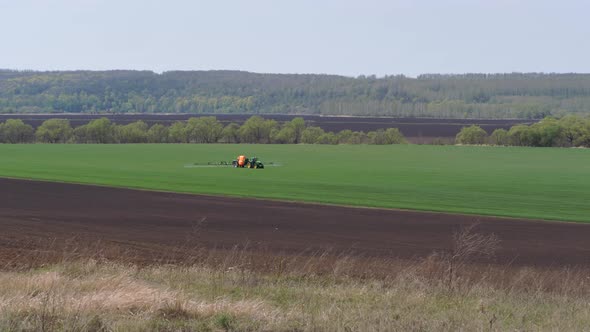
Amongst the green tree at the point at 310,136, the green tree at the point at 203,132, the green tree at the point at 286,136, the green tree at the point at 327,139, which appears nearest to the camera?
the green tree at the point at 327,139

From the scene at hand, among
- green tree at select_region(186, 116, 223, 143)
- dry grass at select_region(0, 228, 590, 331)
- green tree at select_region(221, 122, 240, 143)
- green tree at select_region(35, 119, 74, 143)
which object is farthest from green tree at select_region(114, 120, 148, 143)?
dry grass at select_region(0, 228, 590, 331)

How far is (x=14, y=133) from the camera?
402 ft

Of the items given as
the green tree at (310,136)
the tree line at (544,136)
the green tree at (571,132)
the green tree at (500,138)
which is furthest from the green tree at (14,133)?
the green tree at (571,132)

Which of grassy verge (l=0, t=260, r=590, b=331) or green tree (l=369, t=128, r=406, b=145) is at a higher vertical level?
grassy verge (l=0, t=260, r=590, b=331)

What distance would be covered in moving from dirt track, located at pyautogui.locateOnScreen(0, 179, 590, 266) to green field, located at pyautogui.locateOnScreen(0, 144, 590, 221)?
422 centimetres

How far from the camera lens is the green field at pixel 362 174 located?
45438mm

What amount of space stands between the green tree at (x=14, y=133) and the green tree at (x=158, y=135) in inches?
634

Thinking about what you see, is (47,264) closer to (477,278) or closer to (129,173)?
(477,278)

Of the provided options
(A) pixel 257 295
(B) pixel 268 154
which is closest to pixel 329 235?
(A) pixel 257 295

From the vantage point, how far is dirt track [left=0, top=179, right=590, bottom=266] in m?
28.1

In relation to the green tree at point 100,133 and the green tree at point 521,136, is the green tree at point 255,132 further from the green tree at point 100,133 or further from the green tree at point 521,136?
the green tree at point 521,136

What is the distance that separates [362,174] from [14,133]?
72.1 metres

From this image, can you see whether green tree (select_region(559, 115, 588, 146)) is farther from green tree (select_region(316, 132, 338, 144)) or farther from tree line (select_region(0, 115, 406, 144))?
green tree (select_region(316, 132, 338, 144))

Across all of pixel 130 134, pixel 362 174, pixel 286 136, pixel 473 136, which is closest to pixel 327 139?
pixel 286 136
